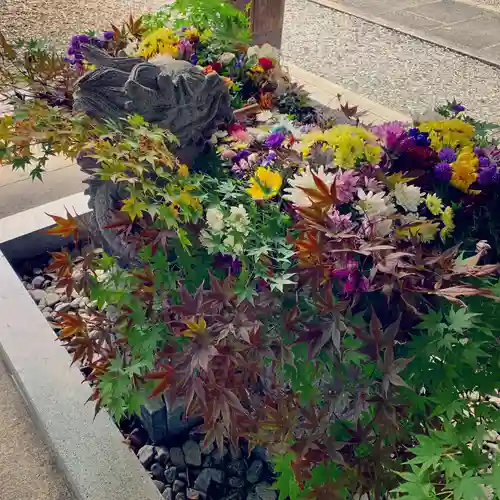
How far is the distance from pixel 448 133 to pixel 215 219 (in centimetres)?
102

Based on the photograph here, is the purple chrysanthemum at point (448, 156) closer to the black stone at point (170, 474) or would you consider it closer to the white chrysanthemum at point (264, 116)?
the white chrysanthemum at point (264, 116)

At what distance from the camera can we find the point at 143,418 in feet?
8.69

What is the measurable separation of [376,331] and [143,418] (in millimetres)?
1412

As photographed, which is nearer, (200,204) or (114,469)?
(200,204)

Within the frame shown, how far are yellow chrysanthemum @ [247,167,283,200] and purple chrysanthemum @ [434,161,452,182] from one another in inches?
21.8

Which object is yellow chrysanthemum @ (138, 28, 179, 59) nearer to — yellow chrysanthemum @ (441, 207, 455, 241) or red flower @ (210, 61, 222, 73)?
red flower @ (210, 61, 222, 73)

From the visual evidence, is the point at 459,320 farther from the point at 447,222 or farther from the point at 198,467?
the point at 198,467

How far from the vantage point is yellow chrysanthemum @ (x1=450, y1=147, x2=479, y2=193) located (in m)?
2.06

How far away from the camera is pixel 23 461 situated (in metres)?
2.68

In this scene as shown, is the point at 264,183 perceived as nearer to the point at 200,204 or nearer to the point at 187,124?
the point at 200,204

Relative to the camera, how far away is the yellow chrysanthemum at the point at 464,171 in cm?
206

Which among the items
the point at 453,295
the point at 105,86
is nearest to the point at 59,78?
the point at 105,86

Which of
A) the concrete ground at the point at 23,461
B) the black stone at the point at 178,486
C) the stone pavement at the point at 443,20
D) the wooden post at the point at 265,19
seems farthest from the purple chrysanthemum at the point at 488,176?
the stone pavement at the point at 443,20

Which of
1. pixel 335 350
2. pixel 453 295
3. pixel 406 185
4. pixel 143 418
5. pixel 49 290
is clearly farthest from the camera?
pixel 49 290
